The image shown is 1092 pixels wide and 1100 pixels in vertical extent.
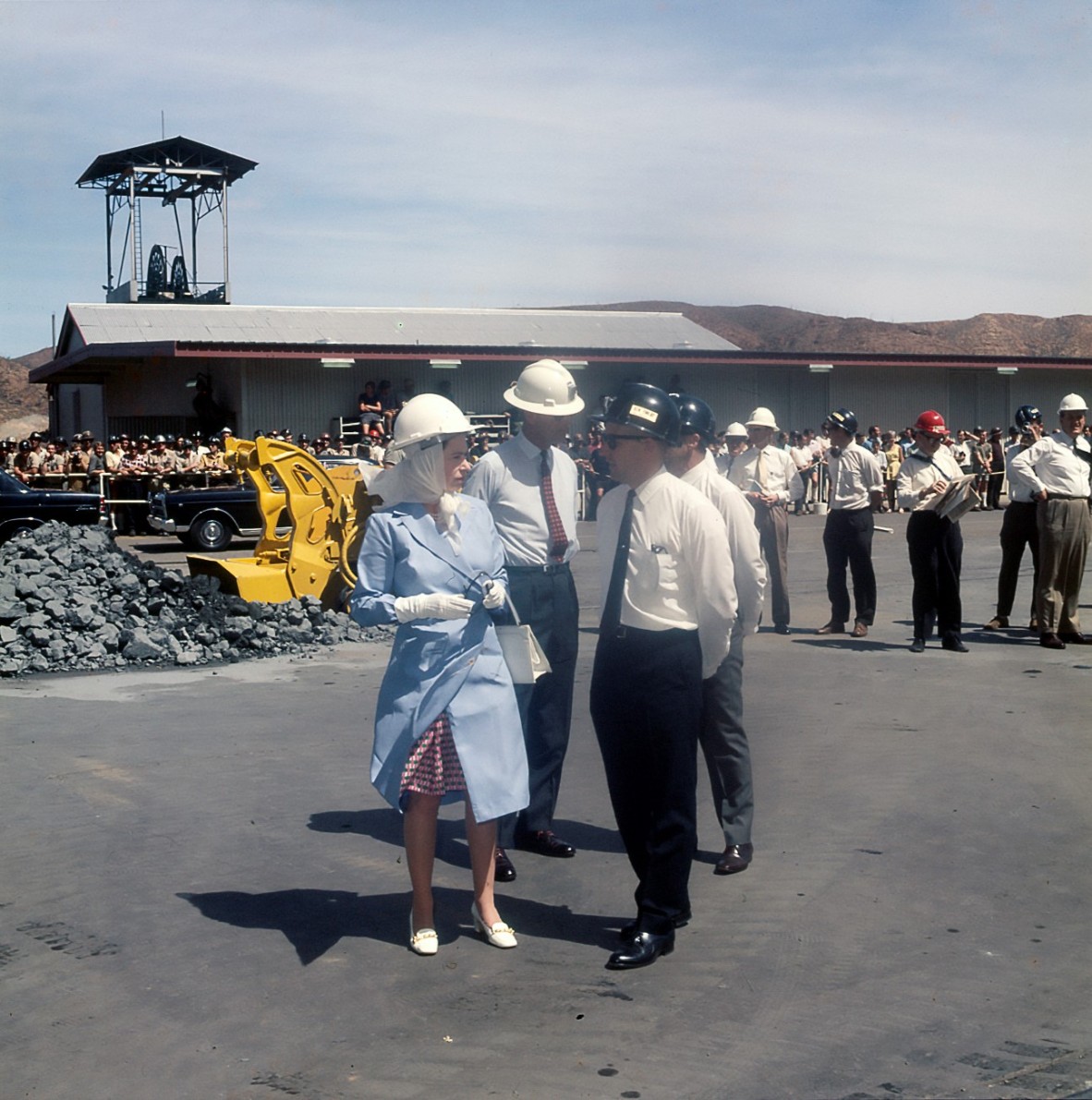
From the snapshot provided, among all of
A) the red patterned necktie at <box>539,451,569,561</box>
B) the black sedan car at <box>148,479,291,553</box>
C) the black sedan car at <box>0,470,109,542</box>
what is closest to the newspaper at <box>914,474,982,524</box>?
the red patterned necktie at <box>539,451,569,561</box>

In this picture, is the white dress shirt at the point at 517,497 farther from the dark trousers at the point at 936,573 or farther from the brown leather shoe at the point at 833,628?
the brown leather shoe at the point at 833,628

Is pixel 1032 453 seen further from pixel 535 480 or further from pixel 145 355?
pixel 145 355

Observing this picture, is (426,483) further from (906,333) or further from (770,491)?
(906,333)

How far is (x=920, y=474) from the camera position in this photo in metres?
11.3

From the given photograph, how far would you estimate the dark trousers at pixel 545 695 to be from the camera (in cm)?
604

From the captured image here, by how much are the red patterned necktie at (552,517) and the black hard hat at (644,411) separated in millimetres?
1312

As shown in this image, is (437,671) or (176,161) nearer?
(437,671)

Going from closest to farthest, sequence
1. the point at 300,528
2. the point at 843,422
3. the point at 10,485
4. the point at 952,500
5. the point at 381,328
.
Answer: the point at 952,500 < the point at 843,422 < the point at 300,528 < the point at 10,485 < the point at 381,328

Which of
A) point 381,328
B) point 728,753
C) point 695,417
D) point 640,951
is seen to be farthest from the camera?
point 381,328

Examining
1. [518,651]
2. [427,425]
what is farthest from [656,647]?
[427,425]

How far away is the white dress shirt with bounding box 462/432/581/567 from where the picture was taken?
609 cm

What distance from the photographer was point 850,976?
462 cm

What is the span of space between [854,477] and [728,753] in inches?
270

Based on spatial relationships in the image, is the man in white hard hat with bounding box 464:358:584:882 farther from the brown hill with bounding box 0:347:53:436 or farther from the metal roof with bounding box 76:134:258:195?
the brown hill with bounding box 0:347:53:436
